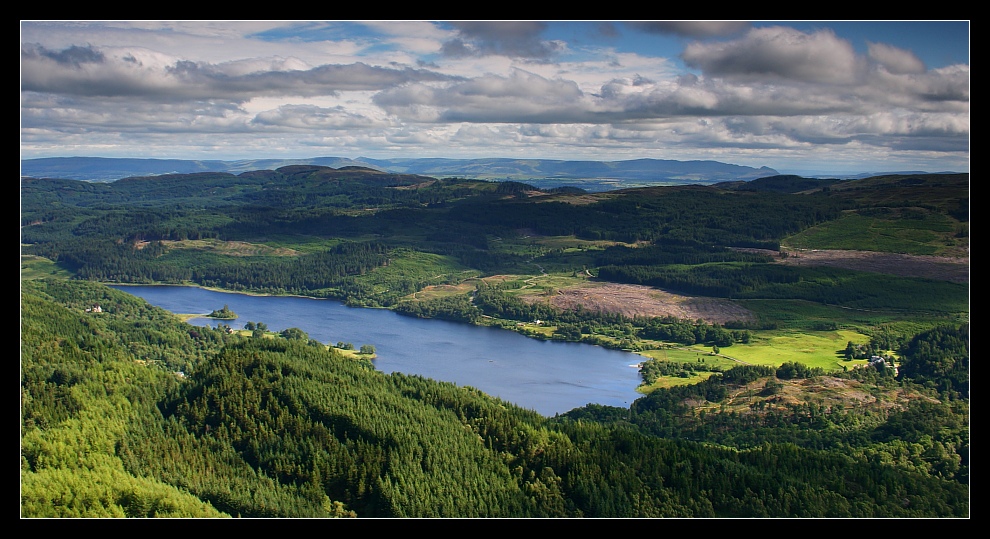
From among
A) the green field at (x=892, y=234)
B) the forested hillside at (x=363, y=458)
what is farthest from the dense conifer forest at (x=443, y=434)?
the green field at (x=892, y=234)

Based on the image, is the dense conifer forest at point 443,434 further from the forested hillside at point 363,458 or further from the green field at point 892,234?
the green field at point 892,234

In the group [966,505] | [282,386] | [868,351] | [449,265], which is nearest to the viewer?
[966,505]

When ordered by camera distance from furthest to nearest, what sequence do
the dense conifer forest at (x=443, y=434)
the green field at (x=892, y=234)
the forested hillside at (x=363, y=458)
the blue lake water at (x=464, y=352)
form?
the green field at (x=892, y=234), the blue lake water at (x=464, y=352), the dense conifer forest at (x=443, y=434), the forested hillside at (x=363, y=458)

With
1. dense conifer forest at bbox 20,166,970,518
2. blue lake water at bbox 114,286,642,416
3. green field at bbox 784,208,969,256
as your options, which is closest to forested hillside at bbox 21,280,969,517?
dense conifer forest at bbox 20,166,970,518

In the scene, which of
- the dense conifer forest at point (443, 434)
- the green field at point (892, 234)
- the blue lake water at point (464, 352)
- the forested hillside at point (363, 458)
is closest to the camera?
the forested hillside at point (363, 458)

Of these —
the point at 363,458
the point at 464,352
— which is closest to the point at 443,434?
the point at 363,458

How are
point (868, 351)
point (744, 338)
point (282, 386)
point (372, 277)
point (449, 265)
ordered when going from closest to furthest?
1. point (282, 386)
2. point (868, 351)
3. point (744, 338)
4. point (372, 277)
5. point (449, 265)

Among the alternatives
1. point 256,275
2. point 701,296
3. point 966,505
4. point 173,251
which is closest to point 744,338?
point 701,296
